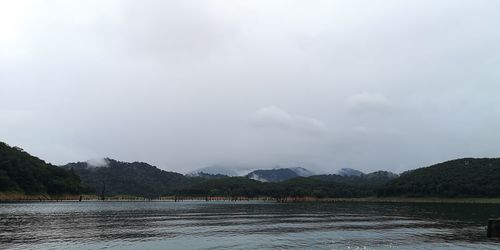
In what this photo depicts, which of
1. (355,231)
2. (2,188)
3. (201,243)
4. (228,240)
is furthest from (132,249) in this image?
(2,188)

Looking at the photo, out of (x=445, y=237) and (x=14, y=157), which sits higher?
(x=14, y=157)

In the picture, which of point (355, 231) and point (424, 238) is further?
point (355, 231)

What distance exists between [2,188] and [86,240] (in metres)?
156

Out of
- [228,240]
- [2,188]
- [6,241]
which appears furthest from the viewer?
[2,188]

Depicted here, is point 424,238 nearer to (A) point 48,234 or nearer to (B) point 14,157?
(A) point 48,234

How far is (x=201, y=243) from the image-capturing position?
45844mm

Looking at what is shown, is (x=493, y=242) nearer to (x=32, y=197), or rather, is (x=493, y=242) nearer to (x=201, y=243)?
(x=201, y=243)

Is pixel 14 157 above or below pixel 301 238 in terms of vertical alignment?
above

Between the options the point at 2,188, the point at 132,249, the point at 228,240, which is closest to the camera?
the point at 132,249

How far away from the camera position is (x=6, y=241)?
4466cm

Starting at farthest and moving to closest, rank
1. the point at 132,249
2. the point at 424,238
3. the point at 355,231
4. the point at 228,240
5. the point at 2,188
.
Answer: the point at 2,188
the point at 355,231
the point at 424,238
the point at 228,240
the point at 132,249

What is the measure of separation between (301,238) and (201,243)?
11862 mm

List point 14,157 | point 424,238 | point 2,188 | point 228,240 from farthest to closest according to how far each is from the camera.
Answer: point 14,157 < point 2,188 < point 424,238 < point 228,240

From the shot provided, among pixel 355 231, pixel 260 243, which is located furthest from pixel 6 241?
pixel 355 231
